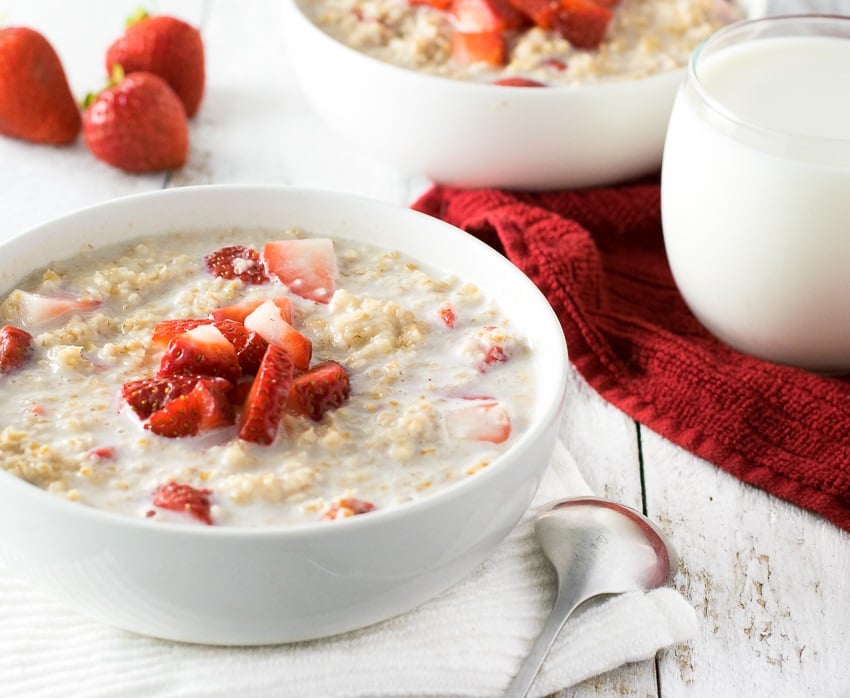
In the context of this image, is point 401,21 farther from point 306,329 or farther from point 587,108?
point 306,329

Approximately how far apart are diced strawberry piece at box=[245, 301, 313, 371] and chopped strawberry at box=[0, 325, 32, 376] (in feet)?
0.82

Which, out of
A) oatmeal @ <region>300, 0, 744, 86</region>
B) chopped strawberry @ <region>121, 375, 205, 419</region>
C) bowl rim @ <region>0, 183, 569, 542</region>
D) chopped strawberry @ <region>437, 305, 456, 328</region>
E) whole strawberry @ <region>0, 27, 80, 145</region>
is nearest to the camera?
bowl rim @ <region>0, 183, 569, 542</region>

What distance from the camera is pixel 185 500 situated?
1.20 meters

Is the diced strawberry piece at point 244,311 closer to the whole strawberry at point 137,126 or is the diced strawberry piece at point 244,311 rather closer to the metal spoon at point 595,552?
the metal spoon at point 595,552

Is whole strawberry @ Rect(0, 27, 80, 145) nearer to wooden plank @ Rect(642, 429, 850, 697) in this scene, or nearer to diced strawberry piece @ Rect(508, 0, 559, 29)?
diced strawberry piece @ Rect(508, 0, 559, 29)

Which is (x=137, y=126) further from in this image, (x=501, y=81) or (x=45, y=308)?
(x=45, y=308)

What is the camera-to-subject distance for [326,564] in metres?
1.15

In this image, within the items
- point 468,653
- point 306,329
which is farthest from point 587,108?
point 468,653

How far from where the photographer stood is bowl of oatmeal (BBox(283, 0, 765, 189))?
2.08m

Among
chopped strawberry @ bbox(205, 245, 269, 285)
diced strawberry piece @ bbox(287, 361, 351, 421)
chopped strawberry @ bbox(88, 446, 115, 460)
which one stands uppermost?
chopped strawberry @ bbox(88, 446, 115, 460)

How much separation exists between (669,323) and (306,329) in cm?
69

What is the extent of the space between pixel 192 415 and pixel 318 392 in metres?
0.14

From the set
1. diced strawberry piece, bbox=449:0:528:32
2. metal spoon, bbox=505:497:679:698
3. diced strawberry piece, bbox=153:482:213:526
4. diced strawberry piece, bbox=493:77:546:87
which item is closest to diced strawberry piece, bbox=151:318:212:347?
diced strawberry piece, bbox=153:482:213:526

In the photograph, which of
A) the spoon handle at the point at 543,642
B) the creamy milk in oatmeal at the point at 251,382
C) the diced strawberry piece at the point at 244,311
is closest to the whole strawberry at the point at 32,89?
the creamy milk in oatmeal at the point at 251,382
